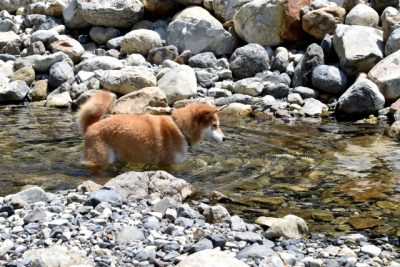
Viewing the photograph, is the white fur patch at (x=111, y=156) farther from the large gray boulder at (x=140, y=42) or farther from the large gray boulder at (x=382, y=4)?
the large gray boulder at (x=382, y=4)

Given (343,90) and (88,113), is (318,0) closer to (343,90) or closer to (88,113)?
(343,90)

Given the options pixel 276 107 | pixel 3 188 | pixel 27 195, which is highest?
pixel 27 195

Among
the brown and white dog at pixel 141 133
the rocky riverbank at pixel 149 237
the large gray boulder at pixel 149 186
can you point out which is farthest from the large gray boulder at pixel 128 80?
the rocky riverbank at pixel 149 237

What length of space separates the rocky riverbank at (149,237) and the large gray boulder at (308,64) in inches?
318

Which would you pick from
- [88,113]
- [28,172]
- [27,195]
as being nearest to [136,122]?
[88,113]

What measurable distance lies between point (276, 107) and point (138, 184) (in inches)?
264

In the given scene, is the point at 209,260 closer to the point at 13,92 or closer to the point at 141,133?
the point at 141,133

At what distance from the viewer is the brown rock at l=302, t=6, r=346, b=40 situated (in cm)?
1518

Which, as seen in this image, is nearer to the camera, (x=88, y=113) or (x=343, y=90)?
(x=88, y=113)

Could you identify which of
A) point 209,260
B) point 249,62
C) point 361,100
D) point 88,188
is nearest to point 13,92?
point 249,62

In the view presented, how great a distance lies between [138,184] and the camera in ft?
23.2

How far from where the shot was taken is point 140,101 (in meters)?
12.5

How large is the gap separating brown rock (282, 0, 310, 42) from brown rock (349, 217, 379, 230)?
31.8 feet

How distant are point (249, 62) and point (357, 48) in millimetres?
2512
